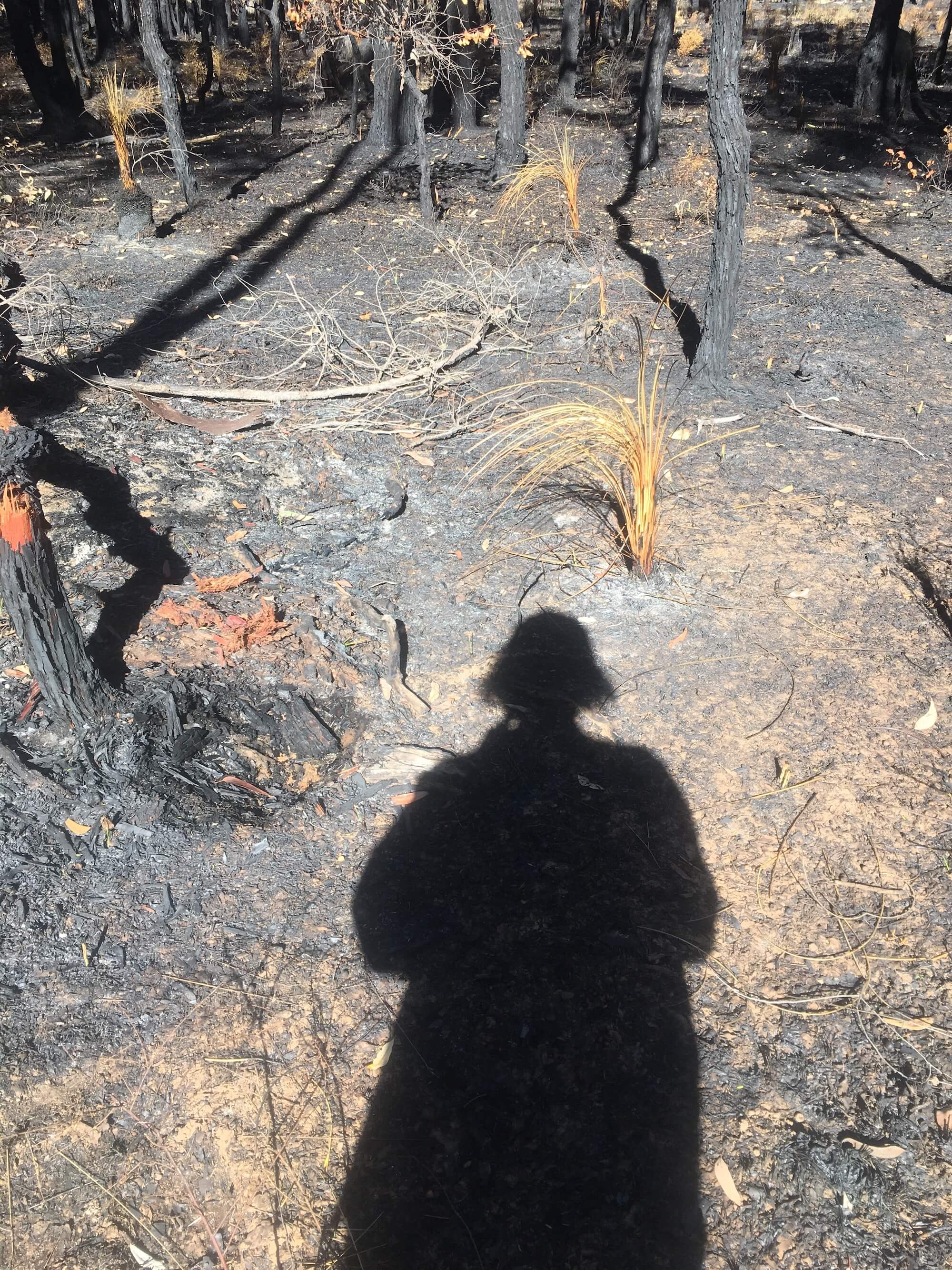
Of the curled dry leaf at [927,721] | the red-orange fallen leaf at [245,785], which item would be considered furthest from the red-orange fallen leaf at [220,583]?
the curled dry leaf at [927,721]

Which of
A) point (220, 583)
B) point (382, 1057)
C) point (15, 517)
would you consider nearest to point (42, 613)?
point (15, 517)

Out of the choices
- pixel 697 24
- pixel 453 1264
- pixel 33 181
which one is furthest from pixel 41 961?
pixel 697 24

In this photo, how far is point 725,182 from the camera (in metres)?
4.79

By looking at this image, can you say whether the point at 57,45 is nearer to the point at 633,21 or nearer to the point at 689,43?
the point at 633,21

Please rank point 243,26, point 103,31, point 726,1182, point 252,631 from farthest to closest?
point 243,26
point 103,31
point 252,631
point 726,1182

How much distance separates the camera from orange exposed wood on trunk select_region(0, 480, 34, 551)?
8.38 ft

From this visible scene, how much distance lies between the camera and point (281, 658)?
11.0 ft

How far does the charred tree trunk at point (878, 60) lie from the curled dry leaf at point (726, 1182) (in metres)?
12.3

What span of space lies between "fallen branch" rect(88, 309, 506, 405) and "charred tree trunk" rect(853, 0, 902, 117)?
873cm

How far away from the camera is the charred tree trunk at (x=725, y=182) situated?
446 cm

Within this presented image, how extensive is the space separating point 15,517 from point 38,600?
0.88ft

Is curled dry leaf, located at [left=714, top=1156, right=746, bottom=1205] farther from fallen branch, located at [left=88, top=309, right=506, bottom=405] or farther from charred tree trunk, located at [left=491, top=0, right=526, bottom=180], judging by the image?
charred tree trunk, located at [left=491, top=0, right=526, bottom=180]

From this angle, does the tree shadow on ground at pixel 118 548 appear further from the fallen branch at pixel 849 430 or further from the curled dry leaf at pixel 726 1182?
the fallen branch at pixel 849 430

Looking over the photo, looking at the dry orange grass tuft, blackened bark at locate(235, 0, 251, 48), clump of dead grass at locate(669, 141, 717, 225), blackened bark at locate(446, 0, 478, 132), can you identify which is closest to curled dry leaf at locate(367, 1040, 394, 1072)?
clump of dead grass at locate(669, 141, 717, 225)
